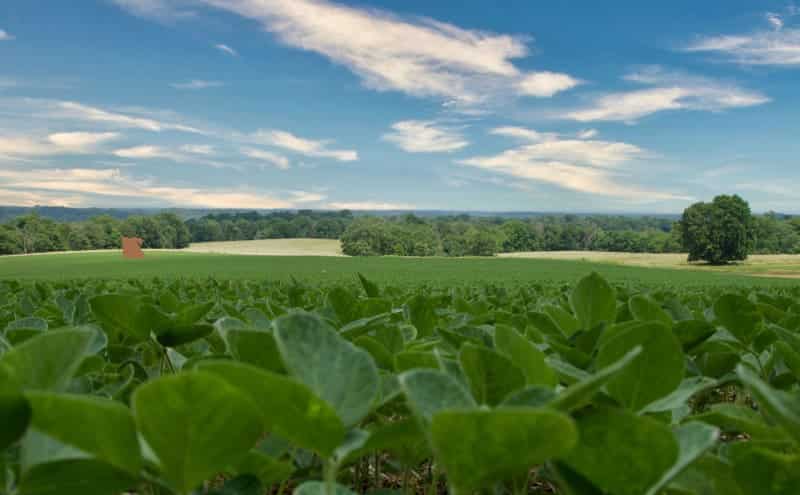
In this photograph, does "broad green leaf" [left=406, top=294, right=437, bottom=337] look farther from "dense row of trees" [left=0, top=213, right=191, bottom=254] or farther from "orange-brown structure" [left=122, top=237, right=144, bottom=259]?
"dense row of trees" [left=0, top=213, right=191, bottom=254]

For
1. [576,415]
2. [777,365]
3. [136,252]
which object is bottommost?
[136,252]

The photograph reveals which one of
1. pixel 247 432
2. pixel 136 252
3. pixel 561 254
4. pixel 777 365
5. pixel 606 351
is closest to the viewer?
pixel 247 432

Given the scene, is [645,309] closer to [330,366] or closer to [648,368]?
[648,368]

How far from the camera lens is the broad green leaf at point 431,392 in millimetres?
551

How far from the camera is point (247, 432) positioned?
53 centimetres

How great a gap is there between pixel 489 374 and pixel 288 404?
264 millimetres

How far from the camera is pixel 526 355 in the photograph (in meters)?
0.84

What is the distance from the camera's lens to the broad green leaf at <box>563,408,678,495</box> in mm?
550

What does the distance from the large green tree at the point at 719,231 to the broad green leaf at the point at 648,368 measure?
87.0 metres

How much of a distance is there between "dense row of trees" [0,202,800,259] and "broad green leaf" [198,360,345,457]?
87805 mm

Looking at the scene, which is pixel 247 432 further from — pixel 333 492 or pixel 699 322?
pixel 699 322

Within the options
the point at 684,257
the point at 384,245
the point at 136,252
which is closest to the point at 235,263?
the point at 136,252

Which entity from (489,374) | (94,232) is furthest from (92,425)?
(94,232)

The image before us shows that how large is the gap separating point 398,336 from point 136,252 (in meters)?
68.8
